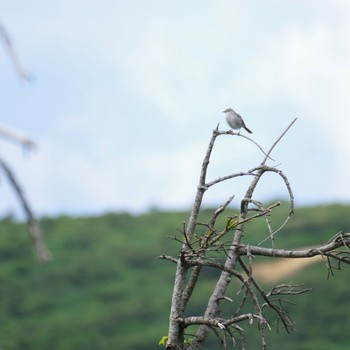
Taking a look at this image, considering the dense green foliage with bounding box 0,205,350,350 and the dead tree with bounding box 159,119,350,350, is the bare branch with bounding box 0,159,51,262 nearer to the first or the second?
the dead tree with bounding box 159,119,350,350

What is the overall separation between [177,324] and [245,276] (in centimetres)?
66

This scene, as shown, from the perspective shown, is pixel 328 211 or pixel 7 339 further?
pixel 328 211

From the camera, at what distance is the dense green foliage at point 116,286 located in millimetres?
86188

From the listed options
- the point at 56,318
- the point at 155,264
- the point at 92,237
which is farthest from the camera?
the point at 92,237

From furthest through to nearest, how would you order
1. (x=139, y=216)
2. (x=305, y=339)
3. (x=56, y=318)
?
1. (x=139, y=216)
2. (x=56, y=318)
3. (x=305, y=339)

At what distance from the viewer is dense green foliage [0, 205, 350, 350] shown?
283 ft

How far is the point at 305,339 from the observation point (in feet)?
272

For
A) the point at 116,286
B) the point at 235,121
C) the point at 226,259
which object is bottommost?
the point at 226,259

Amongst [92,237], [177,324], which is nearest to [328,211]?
[92,237]

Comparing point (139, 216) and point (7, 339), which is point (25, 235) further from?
point (7, 339)

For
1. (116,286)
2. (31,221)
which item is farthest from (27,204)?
(116,286)

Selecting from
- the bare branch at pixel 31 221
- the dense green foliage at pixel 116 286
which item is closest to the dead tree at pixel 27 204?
the bare branch at pixel 31 221

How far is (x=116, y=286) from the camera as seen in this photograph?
9969 cm

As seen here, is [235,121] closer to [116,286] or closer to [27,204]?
[27,204]
